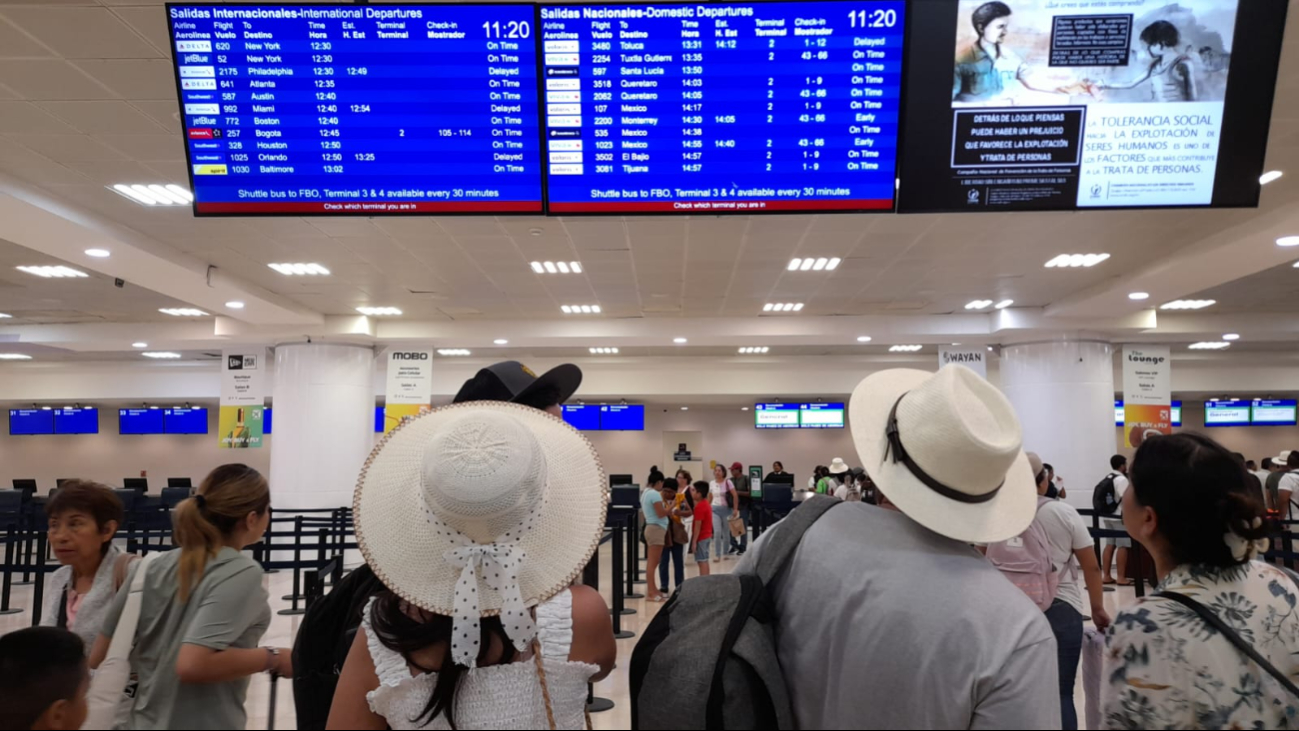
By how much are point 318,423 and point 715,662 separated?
1421cm

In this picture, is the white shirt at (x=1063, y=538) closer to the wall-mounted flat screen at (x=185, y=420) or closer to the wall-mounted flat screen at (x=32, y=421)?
the wall-mounted flat screen at (x=185, y=420)

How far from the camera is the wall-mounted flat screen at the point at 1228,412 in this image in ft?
64.0

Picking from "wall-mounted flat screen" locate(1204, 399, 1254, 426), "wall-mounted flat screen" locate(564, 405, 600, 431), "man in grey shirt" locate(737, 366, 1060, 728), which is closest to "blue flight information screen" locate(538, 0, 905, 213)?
"man in grey shirt" locate(737, 366, 1060, 728)

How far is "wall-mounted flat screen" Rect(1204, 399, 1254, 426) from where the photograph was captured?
64.0 ft

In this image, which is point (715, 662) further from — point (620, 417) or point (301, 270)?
point (620, 417)

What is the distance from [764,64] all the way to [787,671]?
2.93m

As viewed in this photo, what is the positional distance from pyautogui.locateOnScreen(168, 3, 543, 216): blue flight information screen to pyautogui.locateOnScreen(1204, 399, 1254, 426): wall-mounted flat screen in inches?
822

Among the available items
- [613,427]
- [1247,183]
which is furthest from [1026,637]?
[613,427]

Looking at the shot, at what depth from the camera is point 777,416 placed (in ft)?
66.5

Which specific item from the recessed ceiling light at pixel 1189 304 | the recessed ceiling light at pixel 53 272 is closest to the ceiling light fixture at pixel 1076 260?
the recessed ceiling light at pixel 1189 304

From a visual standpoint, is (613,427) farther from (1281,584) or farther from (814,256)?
(1281,584)

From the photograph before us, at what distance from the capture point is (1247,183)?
3.78 metres

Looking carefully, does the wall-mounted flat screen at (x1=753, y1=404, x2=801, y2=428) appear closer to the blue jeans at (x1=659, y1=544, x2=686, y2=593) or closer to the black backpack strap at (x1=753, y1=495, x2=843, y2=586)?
the blue jeans at (x1=659, y1=544, x2=686, y2=593)

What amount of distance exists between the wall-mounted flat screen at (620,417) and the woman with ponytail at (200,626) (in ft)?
58.3
